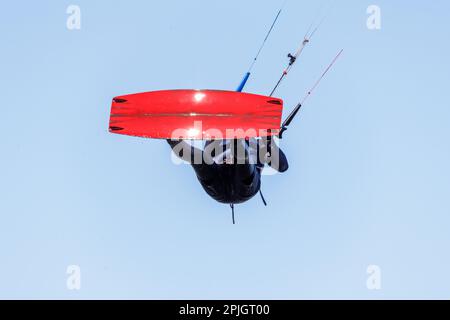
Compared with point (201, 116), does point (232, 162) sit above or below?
below

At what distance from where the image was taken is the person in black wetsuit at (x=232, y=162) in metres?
13.6

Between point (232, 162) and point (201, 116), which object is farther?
point (232, 162)

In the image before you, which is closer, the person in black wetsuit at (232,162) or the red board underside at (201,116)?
the red board underside at (201,116)

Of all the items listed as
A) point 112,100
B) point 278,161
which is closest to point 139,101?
point 112,100

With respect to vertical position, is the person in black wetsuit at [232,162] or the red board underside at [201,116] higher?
the red board underside at [201,116]

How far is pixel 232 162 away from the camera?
13633 mm

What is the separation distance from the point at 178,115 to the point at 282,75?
2740 mm

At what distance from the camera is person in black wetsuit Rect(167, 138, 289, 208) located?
13578mm

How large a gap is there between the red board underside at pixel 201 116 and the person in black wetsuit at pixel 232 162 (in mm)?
1230

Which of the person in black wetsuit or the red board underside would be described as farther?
the person in black wetsuit

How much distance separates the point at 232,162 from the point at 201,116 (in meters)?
2.05

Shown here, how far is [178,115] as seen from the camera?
12.1 m

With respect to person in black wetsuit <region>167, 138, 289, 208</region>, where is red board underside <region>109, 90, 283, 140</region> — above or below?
above

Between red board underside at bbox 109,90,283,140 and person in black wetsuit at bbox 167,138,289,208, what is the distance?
1.23 meters
